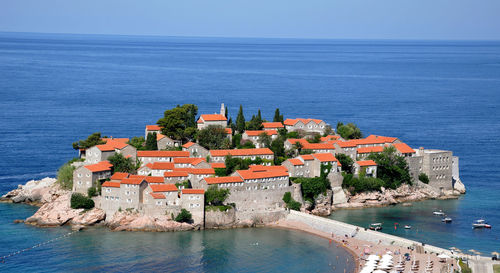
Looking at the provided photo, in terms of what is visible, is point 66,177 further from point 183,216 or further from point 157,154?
point 183,216

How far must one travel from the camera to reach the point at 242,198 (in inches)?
2891

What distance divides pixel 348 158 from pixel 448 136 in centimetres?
4533

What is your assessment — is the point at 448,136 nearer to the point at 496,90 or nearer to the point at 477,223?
the point at 477,223

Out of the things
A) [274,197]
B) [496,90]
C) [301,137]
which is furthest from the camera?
[496,90]

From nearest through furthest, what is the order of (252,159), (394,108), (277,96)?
(252,159) → (394,108) → (277,96)

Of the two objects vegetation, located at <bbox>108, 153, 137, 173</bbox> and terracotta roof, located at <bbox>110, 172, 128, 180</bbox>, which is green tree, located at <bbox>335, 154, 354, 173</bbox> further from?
terracotta roof, located at <bbox>110, 172, 128, 180</bbox>

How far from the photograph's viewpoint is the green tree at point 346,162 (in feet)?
274

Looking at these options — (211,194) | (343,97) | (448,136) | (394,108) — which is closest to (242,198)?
(211,194)

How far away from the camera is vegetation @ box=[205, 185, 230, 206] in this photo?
2808 inches

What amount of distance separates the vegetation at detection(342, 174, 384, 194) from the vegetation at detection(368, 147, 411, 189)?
2759 millimetres

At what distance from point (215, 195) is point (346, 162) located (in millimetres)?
19671

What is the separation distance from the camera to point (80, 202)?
72562 millimetres

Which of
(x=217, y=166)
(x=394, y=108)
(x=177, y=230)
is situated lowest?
(x=177, y=230)

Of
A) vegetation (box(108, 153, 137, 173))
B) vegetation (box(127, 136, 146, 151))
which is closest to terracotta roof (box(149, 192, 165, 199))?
vegetation (box(108, 153, 137, 173))
